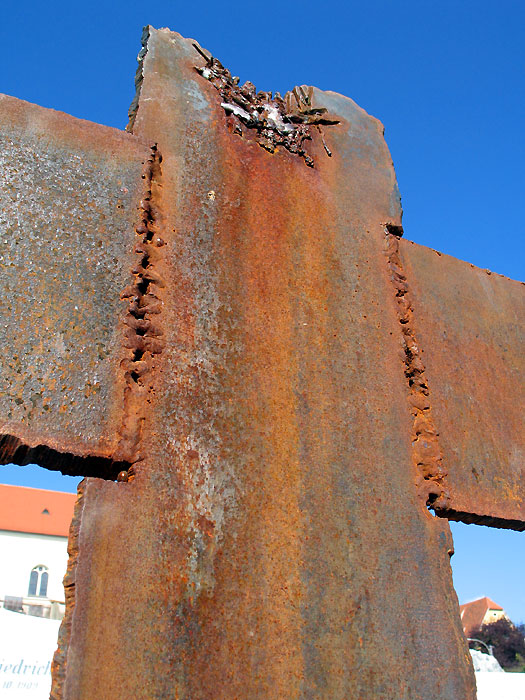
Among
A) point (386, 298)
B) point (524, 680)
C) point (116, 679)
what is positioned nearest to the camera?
point (116, 679)

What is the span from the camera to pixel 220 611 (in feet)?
4.53

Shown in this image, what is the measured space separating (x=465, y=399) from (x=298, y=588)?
1.02m

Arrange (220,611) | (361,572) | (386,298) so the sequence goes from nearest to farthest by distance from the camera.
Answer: (220,611) < (361,572) < (386,298)

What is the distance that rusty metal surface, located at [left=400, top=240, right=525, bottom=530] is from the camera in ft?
6.64

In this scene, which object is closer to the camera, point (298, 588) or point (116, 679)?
point (116, 679)

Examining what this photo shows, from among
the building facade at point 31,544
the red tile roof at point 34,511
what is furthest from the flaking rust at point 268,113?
the red tile roof at point 34,511

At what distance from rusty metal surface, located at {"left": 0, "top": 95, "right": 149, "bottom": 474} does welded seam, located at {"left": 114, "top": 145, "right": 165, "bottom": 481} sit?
0.07 feet

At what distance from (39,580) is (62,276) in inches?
1772

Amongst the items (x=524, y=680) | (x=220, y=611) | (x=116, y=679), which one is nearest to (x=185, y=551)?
(x=220, y=611)

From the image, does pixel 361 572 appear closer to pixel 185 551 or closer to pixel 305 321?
pixel 185 551

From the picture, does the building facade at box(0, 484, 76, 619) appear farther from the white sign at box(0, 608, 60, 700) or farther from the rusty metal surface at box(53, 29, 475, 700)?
the rusty metal surface at box(53, 29, 475, 700)

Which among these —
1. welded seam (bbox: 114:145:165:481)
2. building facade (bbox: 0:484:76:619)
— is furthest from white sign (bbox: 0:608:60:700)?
building facade (bbox: 0:484:76:619)

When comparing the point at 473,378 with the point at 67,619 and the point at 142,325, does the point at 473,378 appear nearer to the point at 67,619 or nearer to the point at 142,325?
the point at 142,325

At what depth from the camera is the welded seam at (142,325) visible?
1.47 meters
